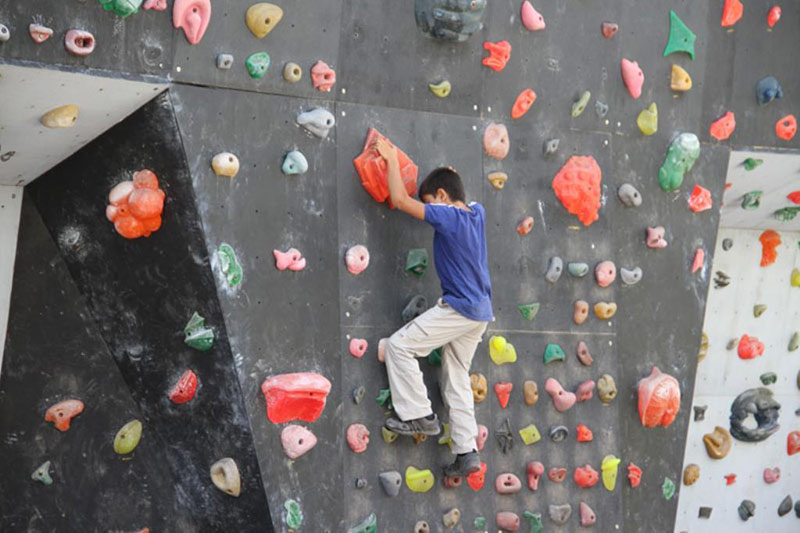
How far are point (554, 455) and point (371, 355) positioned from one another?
1103 mm

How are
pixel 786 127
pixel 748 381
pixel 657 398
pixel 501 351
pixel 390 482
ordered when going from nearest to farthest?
pixel 390 482
pixel 501 351
pixel 657 398
pixel 786 127
pixel 748 381

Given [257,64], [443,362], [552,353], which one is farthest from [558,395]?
[257,64]

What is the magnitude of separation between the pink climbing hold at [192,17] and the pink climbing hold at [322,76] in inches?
19.7

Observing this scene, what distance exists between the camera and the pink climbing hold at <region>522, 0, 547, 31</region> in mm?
5715

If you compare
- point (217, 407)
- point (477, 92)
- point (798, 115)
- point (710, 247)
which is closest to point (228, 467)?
point (217, 407)

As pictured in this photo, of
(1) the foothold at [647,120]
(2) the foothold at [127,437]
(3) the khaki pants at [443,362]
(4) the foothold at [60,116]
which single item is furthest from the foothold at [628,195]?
(4) the foothold at [60,116]

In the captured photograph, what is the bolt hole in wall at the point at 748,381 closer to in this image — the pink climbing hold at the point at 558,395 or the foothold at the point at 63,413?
the pink climbing hold at the point at 558,395

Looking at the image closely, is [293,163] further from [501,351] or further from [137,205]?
[501,351]

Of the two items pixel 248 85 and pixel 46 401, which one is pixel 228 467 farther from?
pixel 248 85

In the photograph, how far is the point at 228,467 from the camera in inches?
203

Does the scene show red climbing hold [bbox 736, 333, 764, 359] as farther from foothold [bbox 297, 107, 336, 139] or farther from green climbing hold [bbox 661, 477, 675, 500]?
foothold [bbox 297, 107, 336, 139]

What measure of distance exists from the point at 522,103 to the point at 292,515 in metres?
2.05

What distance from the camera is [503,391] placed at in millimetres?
5742

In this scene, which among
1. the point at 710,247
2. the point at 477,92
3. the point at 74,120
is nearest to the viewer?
the point at 74,120
